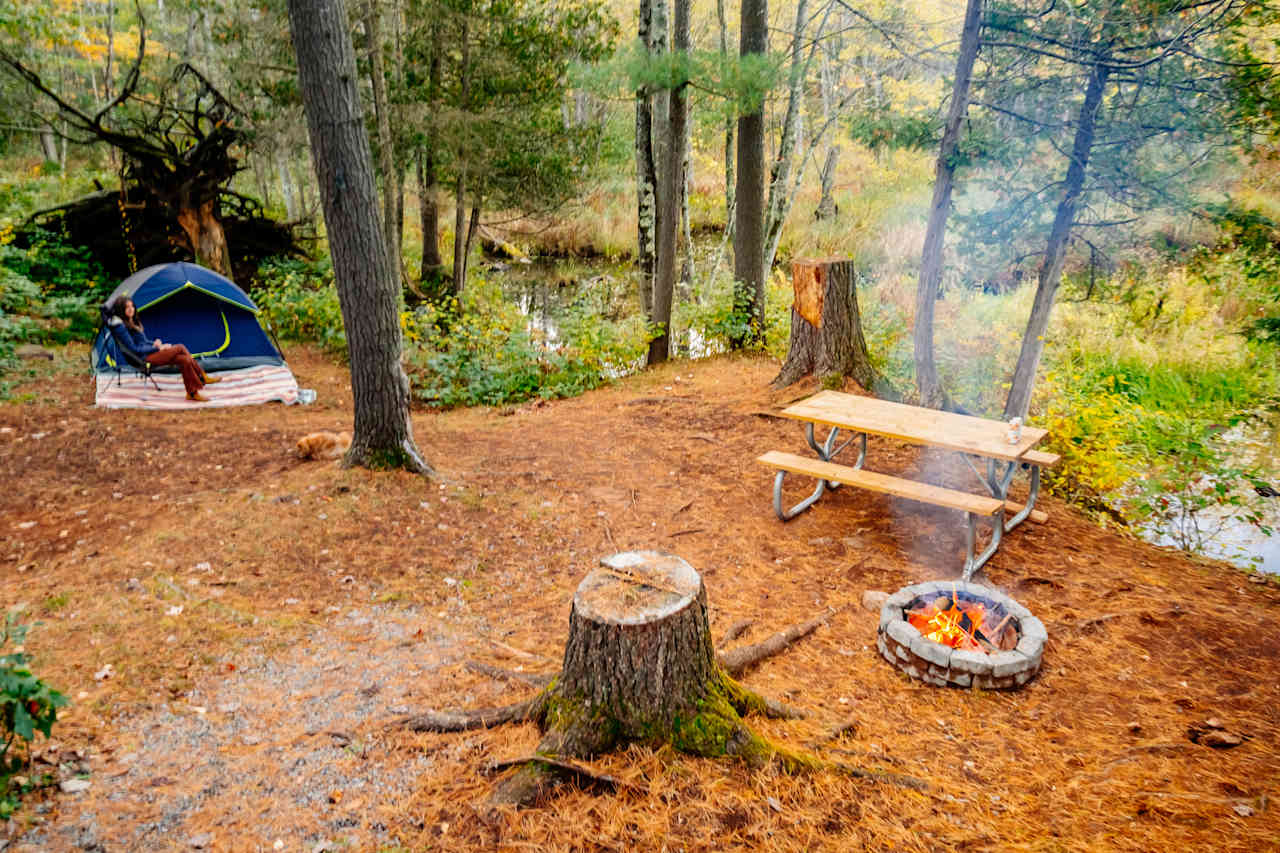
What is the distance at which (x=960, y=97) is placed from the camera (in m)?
6.53

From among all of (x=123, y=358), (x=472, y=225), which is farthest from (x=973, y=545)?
(x=472, y=225)

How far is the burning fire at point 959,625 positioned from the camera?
3611 mm

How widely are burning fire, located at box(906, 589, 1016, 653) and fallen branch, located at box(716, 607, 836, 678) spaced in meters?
0.52

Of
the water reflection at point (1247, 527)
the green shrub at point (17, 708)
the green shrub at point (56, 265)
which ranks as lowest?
the water reflection at point (1247, 527)

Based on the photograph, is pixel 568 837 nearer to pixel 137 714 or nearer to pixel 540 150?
pixel 137 714

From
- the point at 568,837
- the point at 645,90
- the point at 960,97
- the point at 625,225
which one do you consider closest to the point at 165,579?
the point at 568,837

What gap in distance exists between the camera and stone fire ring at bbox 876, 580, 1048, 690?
11.1 ft

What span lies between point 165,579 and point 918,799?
4.08 m

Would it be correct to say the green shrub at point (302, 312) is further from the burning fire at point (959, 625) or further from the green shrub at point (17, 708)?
the burning fire at point (959, 625)

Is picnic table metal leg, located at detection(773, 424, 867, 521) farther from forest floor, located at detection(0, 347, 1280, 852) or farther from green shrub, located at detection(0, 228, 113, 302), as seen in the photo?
green shrub, located at detection(0, 228, 113, 302)

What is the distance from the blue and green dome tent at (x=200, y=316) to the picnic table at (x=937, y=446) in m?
8.23

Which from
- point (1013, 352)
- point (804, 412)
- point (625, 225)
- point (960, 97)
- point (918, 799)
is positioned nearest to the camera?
point (918, 799)

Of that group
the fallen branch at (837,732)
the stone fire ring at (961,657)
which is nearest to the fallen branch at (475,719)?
the fallen branch at (837,732)

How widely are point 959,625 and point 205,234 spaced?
45.7ft
